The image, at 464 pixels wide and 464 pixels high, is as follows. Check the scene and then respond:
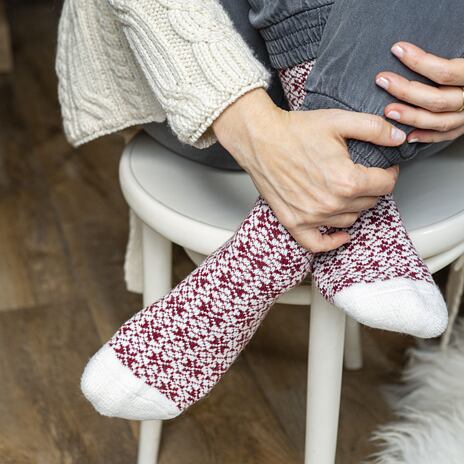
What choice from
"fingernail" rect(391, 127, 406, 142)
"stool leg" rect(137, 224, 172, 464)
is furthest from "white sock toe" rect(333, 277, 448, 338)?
"stool leg" rect(137, 224, 172, 464)

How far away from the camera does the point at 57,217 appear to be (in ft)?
4.93

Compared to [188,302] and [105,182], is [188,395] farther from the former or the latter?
[105,182]

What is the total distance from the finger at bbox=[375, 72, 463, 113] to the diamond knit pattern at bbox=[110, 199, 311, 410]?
0.13 meters

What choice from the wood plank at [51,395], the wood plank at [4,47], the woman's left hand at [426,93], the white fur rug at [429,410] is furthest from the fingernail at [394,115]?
the wood plank at [4,47]

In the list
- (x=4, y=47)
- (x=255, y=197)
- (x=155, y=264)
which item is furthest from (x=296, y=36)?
(x=4, y=47)

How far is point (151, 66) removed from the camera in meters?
0.70

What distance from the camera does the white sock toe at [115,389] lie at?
0.70m

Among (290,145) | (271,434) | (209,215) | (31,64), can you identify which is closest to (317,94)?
(290,145)

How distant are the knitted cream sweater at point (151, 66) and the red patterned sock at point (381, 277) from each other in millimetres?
70

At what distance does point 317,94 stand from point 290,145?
5cm

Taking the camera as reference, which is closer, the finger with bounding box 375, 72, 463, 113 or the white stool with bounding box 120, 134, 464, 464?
the finger with bounding box 375, 72, 463, 113

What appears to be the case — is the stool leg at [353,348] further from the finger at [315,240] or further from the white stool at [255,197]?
the finger at [315,240]

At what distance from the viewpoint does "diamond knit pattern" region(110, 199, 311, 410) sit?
66 centimetres

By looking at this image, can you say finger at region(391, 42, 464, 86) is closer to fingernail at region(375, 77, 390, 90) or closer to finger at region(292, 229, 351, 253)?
fingernail at region(375, 77, 390, 90)
